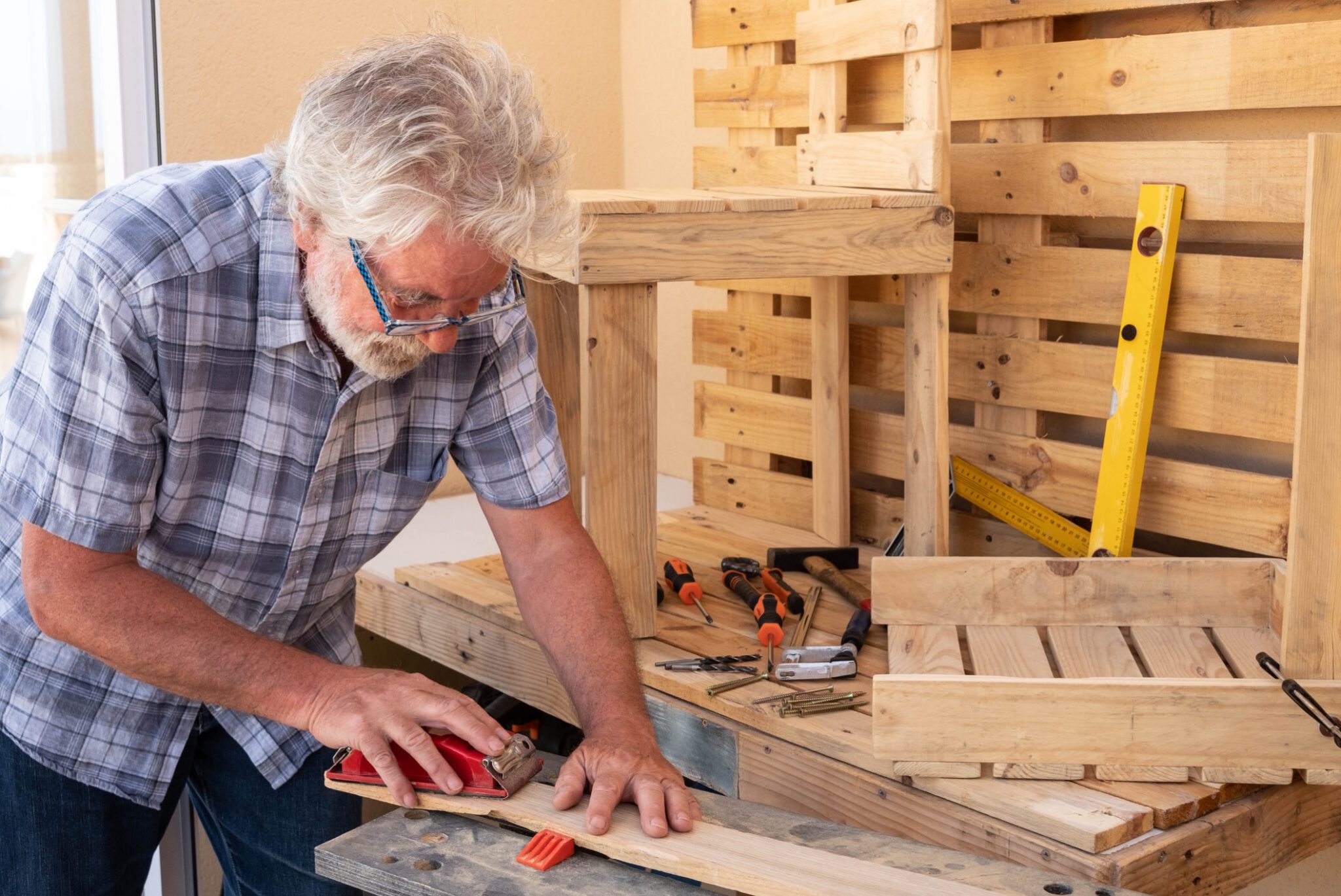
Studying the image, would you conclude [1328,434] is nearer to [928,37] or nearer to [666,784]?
[666,784]

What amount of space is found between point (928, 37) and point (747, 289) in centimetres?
85

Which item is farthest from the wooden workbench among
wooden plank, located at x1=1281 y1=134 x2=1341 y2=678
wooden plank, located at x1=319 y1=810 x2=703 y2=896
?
wooden plank, located at x1=1281 y1=134 x2=1341 y2=678

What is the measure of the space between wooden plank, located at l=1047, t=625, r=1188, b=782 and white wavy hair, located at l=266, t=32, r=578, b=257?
0.86m

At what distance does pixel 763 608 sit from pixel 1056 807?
65cm

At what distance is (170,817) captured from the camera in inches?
63.4

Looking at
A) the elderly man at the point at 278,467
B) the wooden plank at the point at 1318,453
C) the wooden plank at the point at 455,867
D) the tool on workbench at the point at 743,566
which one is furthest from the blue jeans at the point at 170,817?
the wooden plank at the point at 1318,453

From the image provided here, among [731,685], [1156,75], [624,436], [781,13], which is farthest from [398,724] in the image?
[781,13]

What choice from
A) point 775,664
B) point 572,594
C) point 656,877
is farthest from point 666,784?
point 775,664

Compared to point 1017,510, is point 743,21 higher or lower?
higher

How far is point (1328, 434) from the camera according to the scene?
4.44ft

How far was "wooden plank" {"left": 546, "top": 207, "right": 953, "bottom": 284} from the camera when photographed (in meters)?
1.80

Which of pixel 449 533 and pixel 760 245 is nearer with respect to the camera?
pixel 760 245

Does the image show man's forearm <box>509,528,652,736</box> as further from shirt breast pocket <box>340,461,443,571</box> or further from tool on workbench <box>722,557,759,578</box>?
tool on workbench <box>722,557,759,578</box>

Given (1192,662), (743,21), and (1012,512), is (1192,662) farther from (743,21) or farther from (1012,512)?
(743,21)
